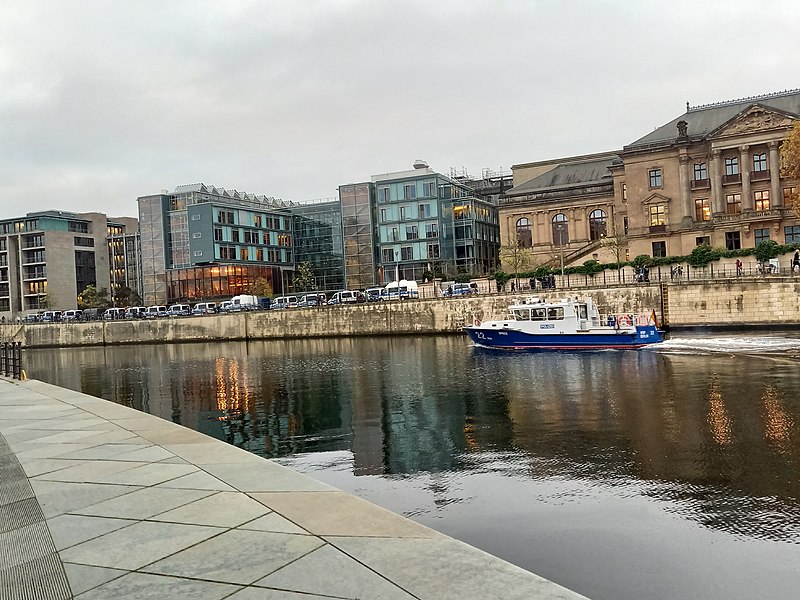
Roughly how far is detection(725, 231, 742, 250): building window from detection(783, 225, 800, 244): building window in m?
5.26

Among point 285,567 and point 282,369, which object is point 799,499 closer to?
point 285,567

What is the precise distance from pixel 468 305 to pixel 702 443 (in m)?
63.1

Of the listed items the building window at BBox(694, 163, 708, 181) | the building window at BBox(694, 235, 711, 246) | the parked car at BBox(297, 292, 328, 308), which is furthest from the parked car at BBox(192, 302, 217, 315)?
the building window at BBox(694, 163, 708, 181)

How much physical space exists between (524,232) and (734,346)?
6339cm

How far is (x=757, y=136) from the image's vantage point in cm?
8650

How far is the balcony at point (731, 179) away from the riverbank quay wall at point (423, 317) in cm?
2671

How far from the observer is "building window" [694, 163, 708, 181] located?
302 feet

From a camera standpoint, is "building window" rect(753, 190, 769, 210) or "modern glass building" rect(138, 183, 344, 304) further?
"modern glass building" rect(138, 183, 344, 304)

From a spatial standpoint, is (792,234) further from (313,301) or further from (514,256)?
(313,301)

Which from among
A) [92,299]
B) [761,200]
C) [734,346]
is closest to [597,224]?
[761,200]

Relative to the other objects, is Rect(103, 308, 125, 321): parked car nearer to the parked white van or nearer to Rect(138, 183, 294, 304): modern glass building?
Rect(138, 183, 294, 304): modern glass building

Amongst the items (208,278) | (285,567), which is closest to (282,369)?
(285,567)

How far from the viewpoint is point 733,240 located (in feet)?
288

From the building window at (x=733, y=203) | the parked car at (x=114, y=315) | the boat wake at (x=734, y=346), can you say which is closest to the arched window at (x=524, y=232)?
the building window at (x=733, y=203)
